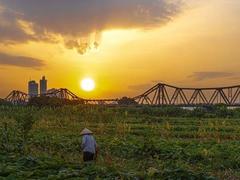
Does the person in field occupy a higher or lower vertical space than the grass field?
higher

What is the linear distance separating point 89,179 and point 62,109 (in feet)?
108

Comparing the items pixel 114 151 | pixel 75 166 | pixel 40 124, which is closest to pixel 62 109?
pixel 40 124

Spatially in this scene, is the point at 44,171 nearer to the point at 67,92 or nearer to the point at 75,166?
the point at 75,166

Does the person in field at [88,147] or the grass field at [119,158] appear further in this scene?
the person in field at [88,147]

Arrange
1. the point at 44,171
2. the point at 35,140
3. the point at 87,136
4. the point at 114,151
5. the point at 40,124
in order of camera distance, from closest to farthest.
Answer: the point at 44,171 → the point at 87,136 → the point at 114,151 → the point at 35,140 → the point at 40,124

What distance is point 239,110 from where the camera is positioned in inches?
2215

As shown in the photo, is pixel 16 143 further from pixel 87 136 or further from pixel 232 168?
pixel 232 168

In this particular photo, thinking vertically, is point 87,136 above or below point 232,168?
above

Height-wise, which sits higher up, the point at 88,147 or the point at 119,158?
the point at 88,147

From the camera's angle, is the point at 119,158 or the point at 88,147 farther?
the point at 119,158

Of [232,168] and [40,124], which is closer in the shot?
[232,168]

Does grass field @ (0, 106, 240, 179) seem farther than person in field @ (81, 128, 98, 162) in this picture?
No

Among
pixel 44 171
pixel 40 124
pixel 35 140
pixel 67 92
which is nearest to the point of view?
pixel 44 171

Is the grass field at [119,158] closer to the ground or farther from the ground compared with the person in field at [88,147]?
closer to the ground
